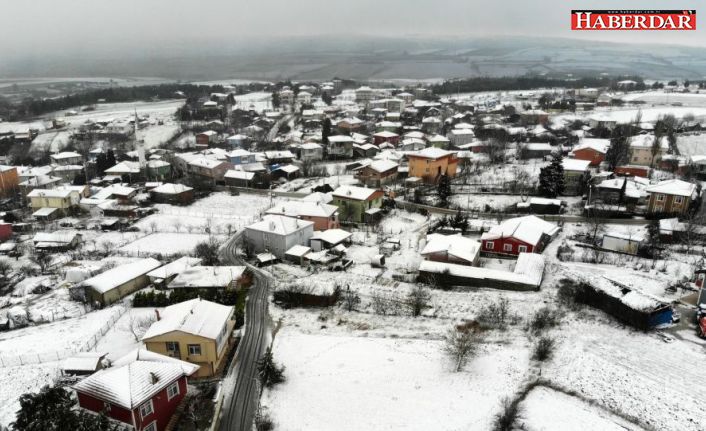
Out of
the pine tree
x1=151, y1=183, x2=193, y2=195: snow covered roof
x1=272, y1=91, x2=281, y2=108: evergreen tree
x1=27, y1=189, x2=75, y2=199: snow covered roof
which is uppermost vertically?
x1=272, y1=91, x2=281, y2=108: evergreen tree

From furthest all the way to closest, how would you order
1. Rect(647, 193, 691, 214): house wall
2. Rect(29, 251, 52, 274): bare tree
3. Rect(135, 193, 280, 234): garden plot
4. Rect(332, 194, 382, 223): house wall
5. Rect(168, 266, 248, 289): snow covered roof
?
1. Rect(332, 194, 382, 223): house wall
2. Rect(135, 193, 280, 234): garden plot
3. Rect(647, 193, 691, 214): house wall
4. Rect(29, 251, 52, 274): bare tree
5. Rect(168, 266, 248, 289): snow covered roof

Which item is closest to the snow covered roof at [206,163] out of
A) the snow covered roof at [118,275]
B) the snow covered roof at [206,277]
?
the snow covered roof at [118,275]

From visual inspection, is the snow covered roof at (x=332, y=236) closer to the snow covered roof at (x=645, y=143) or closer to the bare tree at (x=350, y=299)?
the bare tree at (x=350, y=299)

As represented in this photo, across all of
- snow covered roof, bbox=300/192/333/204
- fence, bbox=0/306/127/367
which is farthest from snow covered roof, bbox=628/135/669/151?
fence, bbox=0/306/127/367

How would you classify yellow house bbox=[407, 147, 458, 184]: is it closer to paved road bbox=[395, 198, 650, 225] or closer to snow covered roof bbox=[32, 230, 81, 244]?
paved road bbox=[395, 198, 650, 225]

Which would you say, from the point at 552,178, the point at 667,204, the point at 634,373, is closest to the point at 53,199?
the point at 552,178

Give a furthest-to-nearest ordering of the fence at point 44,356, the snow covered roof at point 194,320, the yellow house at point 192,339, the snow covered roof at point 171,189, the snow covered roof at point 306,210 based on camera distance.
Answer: the snow covered roof at point 171,189
the snow covered roof at point 306,210
the fence at point 44,356
the snow covered roof at point 194,320
the yellow house at point 192,339

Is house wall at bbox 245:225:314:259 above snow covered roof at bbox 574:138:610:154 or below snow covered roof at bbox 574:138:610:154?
below
